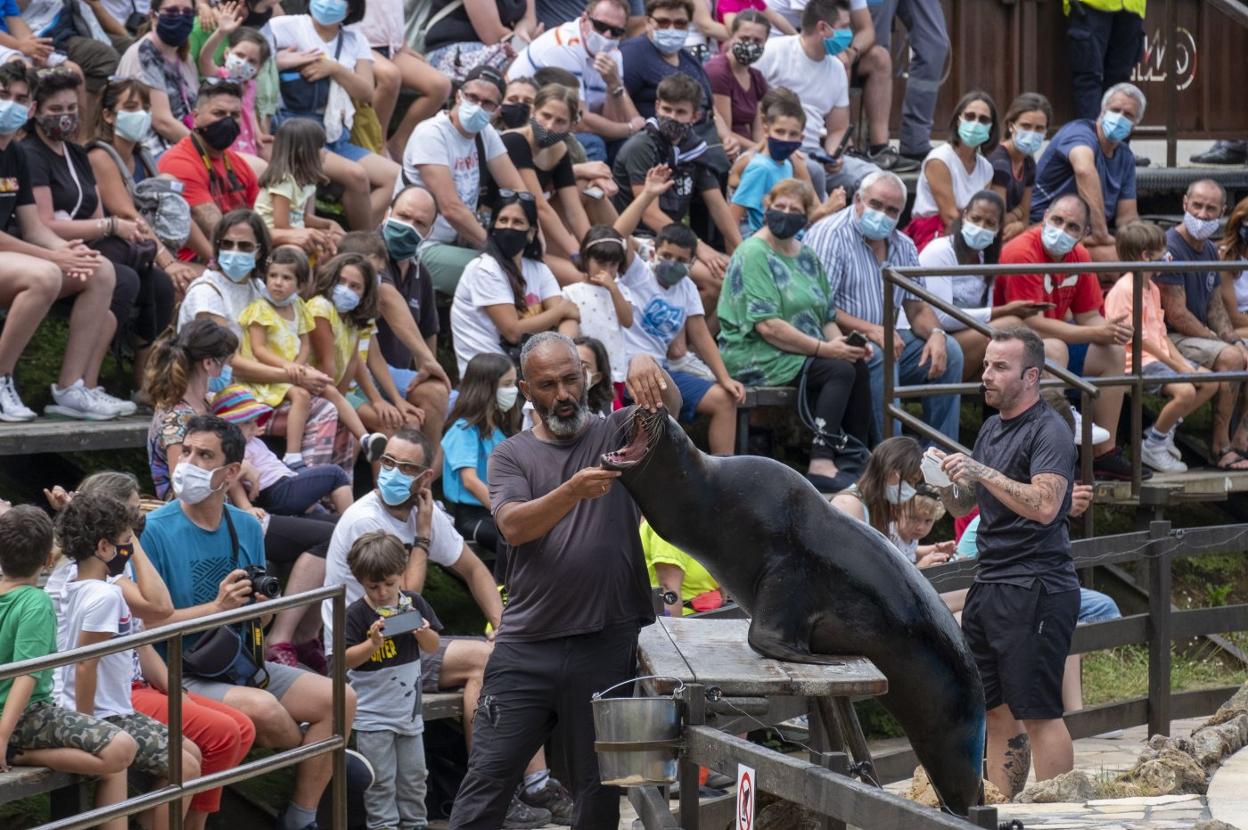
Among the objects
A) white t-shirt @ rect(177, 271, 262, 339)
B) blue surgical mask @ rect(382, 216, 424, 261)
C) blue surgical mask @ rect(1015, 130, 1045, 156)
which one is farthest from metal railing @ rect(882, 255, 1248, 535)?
white t-shirt @ rect(177, 271, 262, 339)

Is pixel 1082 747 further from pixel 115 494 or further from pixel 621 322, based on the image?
pixel 115 494

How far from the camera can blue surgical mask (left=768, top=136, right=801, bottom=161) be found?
1206 centimetres

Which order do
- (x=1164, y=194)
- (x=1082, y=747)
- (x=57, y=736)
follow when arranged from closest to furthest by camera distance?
(x=57, y=736), (x=1082, y=747), (x=1164, y=194)

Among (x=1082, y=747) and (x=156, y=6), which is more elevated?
(x=156, y=6)

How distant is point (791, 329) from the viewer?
1090cm

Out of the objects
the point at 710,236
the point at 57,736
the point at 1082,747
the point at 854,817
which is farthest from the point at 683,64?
the point at 854,817

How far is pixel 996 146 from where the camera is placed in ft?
43.0

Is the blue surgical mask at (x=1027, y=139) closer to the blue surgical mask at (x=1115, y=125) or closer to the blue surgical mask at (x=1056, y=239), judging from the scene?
the blue surgical mask at (x=1115, y=125)

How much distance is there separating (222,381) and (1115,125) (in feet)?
22.8

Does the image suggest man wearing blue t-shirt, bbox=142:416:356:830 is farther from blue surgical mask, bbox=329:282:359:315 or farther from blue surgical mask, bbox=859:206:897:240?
blue surgical mask, bbox=859:206:897:240

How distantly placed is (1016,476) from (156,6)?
5.42 meters

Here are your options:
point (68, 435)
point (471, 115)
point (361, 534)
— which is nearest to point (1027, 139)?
point (471, 115)

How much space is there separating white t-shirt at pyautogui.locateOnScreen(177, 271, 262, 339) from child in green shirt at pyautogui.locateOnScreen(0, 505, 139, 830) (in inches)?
93.5

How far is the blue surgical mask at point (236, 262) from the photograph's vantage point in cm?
894
